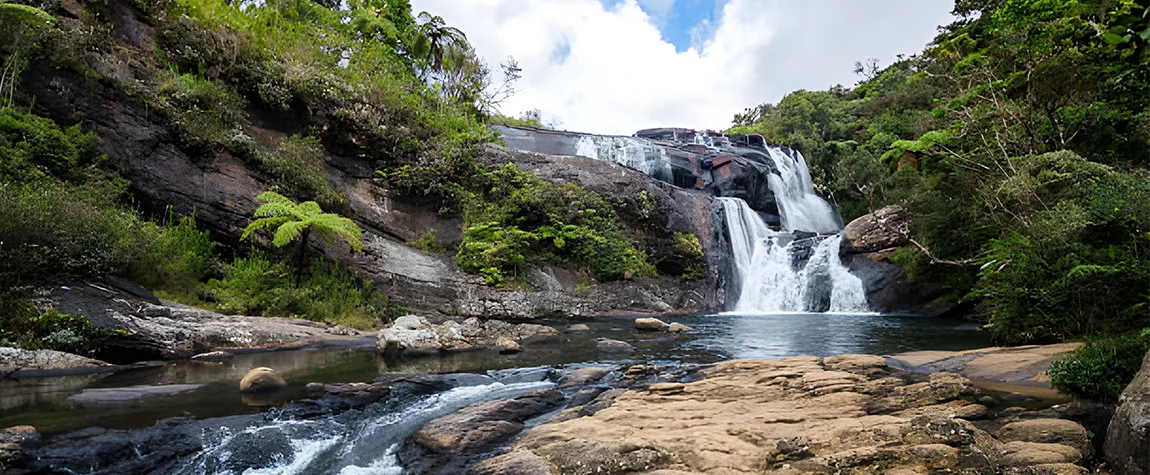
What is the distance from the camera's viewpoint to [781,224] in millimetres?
25406

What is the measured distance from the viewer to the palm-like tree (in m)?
20.3

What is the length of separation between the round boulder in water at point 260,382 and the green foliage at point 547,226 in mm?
9863

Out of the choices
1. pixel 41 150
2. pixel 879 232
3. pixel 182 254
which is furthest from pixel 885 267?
pixel 41 150

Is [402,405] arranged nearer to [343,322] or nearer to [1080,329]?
[343,322]

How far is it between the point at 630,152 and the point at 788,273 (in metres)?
9.88

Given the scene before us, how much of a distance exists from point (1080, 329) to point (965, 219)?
23.9 feet

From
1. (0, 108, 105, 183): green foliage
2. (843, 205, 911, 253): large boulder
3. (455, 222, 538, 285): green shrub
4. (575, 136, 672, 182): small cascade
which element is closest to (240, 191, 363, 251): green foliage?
(0, 108, 105, 183): green foliage

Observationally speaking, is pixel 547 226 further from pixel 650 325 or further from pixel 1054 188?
pixel 1054 188

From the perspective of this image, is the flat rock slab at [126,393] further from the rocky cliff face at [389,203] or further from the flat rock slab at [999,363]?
the flat rock slab at [999,363]

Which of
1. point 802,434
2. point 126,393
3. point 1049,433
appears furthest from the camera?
point 126,393

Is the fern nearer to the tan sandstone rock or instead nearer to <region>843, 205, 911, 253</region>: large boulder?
the tan sandstone rock

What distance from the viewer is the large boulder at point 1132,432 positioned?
10.8 feet

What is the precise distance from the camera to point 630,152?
2642 centimetres

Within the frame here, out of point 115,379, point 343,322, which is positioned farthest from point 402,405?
point 343,322
